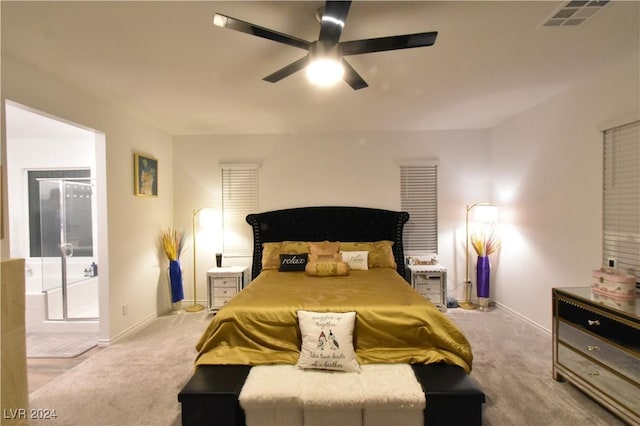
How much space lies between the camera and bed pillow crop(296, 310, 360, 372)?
2.03 metres

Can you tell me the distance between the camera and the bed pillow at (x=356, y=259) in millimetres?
3674

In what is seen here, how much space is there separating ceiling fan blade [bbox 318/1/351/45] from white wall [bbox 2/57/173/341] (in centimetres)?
244

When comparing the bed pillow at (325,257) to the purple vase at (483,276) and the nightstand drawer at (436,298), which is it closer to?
the nightstand drawer at (436,298)

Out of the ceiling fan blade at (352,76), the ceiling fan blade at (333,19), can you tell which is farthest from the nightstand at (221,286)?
the ceiling fan blade at (333,19)

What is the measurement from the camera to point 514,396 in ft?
7.22

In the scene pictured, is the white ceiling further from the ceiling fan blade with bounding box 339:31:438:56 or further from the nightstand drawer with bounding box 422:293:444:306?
the nightstand drawer with bounding box 422:293:444:306

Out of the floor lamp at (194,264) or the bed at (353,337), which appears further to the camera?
the floor lamp at (194,264)

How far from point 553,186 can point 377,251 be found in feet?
6.87

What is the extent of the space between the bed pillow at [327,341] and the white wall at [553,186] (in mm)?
2467

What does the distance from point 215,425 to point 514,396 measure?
2190mm

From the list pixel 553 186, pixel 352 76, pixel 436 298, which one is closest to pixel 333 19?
pixel 352 76

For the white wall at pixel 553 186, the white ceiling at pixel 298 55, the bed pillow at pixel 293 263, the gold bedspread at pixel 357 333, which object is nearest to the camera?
the white ceiling at pixel 298 55

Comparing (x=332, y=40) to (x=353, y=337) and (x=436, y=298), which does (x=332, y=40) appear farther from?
(x=436, y=298)

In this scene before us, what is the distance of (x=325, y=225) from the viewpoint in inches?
165
